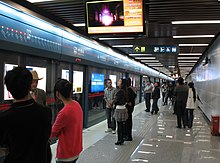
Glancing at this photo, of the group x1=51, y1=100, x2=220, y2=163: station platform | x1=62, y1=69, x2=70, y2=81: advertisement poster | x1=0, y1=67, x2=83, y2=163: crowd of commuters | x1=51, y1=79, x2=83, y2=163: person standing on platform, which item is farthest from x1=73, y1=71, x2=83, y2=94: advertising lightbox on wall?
x1=0, y1=67, x2=83, y2=163: crowd of commuters

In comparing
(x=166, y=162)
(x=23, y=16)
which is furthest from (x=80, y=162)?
(x=23, y=16)

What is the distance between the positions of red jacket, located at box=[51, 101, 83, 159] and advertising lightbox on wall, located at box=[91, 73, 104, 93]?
5.73 m

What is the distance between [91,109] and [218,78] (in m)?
3.89

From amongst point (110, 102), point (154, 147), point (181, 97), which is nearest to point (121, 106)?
point (154, 147)

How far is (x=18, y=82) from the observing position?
55.1 inches

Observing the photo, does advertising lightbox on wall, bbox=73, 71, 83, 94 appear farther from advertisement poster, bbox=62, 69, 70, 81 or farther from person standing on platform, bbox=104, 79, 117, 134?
person standing on platform, bbox=104, 79, 117, 134

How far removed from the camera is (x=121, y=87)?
17.4 feet

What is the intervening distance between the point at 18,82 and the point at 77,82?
557cm

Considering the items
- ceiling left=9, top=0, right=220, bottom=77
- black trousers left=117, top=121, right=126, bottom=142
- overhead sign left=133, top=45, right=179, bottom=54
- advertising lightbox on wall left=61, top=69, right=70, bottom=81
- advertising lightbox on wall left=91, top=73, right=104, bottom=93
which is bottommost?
black trousers left=117, top=121, right=126, bottom=142

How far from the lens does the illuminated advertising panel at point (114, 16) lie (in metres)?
3.80

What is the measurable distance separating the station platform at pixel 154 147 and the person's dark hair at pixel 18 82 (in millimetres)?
3060

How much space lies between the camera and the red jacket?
81.4 inches

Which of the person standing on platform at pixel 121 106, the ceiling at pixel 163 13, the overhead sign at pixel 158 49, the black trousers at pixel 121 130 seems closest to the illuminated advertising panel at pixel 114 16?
the ceiling at pixel 163 13

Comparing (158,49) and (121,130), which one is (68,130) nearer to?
(121,130)
